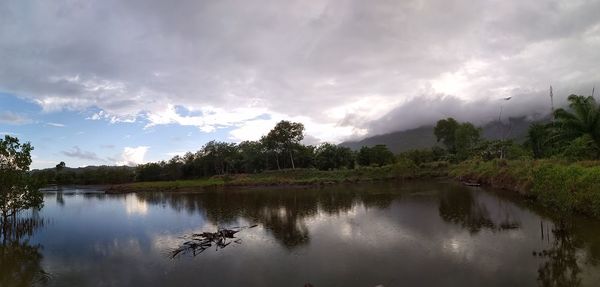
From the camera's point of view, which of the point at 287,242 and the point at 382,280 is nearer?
the point at 382,280

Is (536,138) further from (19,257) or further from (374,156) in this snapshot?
(19,257)

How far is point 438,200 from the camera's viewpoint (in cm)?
3073

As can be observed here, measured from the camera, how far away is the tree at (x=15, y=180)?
21.5m

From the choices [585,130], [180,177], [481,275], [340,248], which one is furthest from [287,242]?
[180,177]

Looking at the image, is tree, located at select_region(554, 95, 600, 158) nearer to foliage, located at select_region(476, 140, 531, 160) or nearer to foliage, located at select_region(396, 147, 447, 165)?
foliage, located at select_region(476, 140, 531, 160)

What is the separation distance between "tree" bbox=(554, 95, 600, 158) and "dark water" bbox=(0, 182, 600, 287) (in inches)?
315

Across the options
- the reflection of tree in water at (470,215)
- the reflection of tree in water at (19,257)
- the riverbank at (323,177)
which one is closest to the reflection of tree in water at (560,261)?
the reflection of tree in water at (470,215)

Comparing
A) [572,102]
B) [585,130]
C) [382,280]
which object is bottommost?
[382,280]

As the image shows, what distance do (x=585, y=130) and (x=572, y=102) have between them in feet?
8.04

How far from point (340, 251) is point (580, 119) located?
24787 mm

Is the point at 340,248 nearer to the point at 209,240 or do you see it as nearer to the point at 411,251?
the point at 411,251

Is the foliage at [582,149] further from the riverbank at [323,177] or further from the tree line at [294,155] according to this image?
the riverbank at [323,177]

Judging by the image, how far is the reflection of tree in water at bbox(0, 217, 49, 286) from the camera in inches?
559

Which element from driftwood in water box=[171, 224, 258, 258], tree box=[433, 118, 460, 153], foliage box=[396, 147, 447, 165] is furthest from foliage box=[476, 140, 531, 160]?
driftwood in water box=[171, 224, 258, 258]
